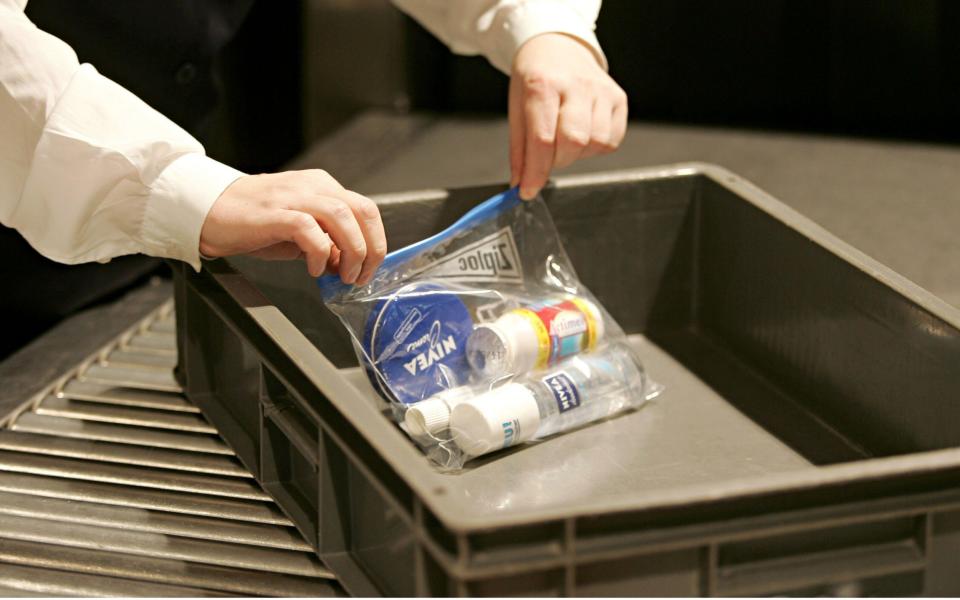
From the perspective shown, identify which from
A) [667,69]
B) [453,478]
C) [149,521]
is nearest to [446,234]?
[453,478]

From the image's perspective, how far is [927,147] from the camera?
1.71 meters

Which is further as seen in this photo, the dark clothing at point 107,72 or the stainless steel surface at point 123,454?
the dark clothing at point 107,72

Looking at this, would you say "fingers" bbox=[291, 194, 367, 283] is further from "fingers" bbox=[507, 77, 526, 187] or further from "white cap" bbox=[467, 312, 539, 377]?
"fingers" bbox=[507, 77, 526, 187]

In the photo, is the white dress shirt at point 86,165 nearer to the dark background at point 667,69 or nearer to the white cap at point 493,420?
the white cap at point 493,420

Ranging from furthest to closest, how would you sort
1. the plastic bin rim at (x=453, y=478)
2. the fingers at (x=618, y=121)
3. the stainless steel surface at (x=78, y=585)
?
1. the fingers at (x=618, y=121)
2. the stainless steel surface at (x=78, y=585)
3. the plastic bin rim at (x=453, y=478)

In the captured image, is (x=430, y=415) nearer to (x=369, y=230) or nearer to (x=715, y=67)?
(x=369, y=230)

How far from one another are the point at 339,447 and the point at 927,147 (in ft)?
3.91

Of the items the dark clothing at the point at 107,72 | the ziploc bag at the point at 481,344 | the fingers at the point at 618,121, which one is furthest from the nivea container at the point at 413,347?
the dark clothing at the point at 107,72

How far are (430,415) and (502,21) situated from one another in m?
0.44

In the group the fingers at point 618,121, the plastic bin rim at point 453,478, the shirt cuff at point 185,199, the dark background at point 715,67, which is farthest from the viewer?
the dark background at point 715,67

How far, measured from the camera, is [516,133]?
1.08 metres

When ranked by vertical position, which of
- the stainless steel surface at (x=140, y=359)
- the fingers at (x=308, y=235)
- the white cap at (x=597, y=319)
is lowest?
the stainless steel surface at (x=140, y=359)

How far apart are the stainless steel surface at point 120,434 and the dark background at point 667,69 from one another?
0.81 meters

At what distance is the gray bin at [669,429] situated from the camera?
652mm
